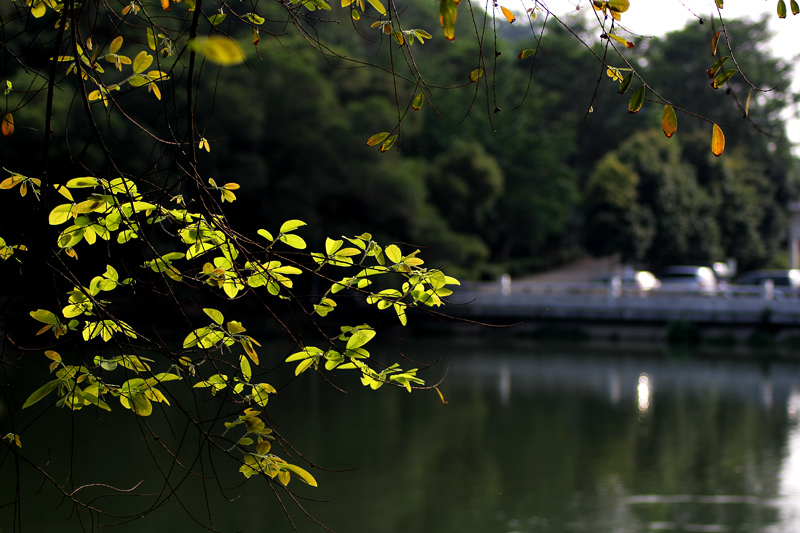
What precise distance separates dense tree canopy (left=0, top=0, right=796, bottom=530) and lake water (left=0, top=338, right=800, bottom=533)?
25 centimetres

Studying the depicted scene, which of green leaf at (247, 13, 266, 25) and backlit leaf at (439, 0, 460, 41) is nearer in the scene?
backlit leaf at (439, 0, 460, 41)

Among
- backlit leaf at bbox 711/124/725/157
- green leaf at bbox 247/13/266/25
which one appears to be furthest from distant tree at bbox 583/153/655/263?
backlit leaf at bbox 711/124/725/157

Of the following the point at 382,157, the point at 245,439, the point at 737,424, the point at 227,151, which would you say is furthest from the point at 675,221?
the point at 245,439

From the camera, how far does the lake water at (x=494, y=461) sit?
5738 mm

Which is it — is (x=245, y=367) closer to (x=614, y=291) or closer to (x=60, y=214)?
(x=60, y=214)

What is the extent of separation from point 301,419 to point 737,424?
15.5 ft

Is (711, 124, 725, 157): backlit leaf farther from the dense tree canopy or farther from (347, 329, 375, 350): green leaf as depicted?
(347, 329, 375, 350): green leaf

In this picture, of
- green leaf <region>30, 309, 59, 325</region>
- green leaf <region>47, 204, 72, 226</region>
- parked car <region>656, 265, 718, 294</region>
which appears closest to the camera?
green leaf <region>47, 204, 72, 226</region>

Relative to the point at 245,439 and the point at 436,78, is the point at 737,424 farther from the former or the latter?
the point at 436,78

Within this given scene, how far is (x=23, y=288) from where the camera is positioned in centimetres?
216

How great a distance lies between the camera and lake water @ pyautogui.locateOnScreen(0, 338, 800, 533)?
5738 mm

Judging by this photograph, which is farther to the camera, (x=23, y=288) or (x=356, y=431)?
(x=356, y=431)

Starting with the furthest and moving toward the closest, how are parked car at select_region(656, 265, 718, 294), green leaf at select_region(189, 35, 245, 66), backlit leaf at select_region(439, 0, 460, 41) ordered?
parked car at select_region(656, 265, 718, 294)
backlit leaf at select_region(439, 0, 460, 41)
green leaf at select_region(189, 35, 245, 66)

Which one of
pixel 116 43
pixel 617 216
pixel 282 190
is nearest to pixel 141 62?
pixel 116 43
